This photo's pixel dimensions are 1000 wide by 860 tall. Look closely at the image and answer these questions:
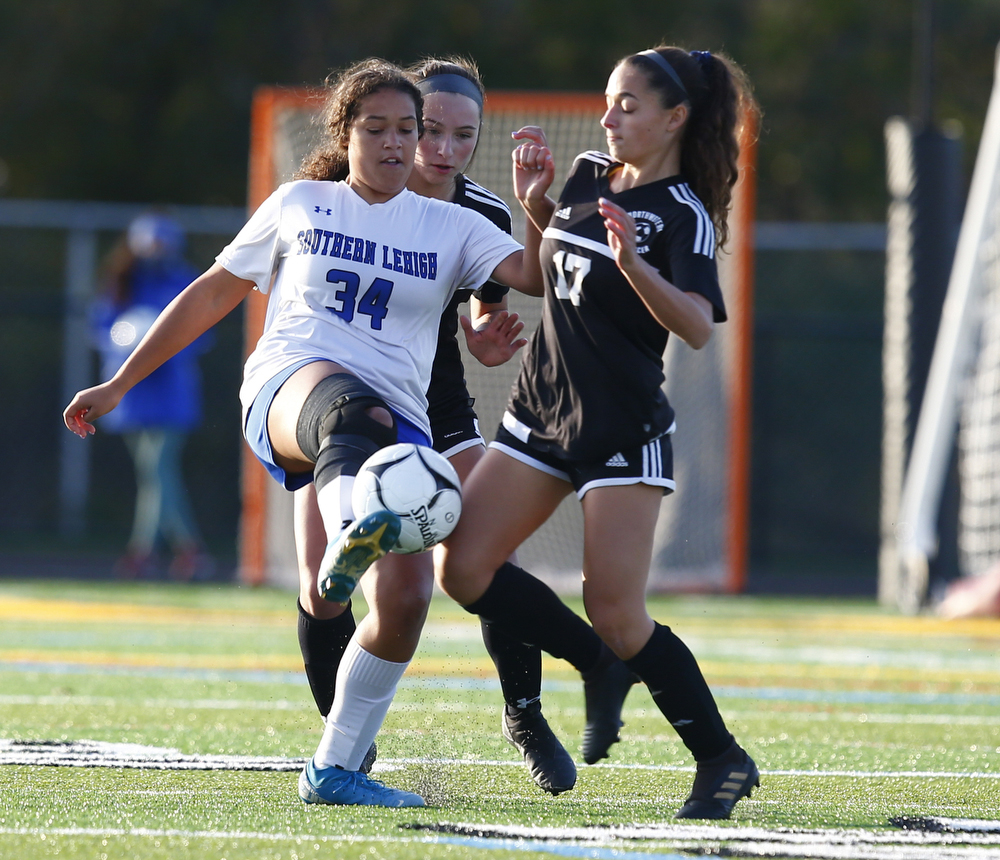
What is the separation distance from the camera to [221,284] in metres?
4.02

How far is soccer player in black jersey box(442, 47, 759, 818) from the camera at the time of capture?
3.79m

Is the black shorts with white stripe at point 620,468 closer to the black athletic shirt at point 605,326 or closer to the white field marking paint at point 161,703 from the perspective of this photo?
the black athletic shirt at point 605,326

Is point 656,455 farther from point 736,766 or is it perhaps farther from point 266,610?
point 266,610

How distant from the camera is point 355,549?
322 cm

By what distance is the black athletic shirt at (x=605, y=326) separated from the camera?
3797mm

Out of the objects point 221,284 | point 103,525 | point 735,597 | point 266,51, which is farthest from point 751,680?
point 266,51

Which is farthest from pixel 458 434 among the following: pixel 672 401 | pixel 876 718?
pixel 672 401

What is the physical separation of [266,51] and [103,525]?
19.1ft

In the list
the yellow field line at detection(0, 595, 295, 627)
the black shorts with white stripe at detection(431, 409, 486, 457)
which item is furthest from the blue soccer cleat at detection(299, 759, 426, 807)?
the yellow field line at detection(0, 595, 295, 627)

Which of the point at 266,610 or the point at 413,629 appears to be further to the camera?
the point at 266,610

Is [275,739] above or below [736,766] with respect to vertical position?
below

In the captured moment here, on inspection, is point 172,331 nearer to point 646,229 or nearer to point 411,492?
point 411,492

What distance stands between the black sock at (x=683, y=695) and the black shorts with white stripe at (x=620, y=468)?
14.3 inches

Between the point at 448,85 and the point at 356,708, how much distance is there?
1.81 metres
